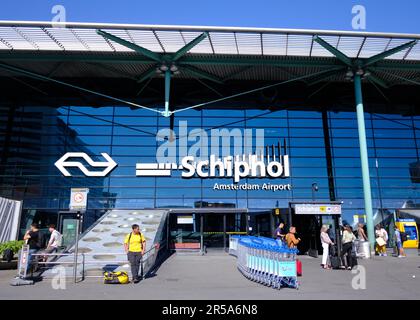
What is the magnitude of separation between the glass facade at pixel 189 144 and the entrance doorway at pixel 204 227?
1.33 meters

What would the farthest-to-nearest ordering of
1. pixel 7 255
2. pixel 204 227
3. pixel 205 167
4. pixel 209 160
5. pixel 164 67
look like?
pixel 209 160 → pixel 205 167 → pixel 204 227 → pixel 164 67 → pixel 7 255

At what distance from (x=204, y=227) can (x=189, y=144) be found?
6.00 meters

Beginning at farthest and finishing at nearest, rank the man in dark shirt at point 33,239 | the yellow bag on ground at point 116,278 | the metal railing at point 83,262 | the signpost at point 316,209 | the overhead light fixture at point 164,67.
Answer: the overhead light fixture at point 164,67 < the signpost at point 316,209 < the man in dark shirt at point 33,239 < the metal railing at point 83,262 < the yellow bag on ground at point 116,278

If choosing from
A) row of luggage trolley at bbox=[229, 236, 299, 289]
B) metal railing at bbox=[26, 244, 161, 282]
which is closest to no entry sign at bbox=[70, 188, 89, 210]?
metal railing at bbox=[26, 244, 161, 282]

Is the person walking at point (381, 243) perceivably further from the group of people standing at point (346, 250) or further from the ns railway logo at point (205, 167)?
the ns railway logo at point (205, 167)

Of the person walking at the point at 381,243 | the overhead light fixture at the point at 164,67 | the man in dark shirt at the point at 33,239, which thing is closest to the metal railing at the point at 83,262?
the man in dark shirt at the point at 33,239

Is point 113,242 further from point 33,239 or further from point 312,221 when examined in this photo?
point 312,221

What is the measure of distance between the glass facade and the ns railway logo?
41cm

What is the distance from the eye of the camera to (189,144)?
76.4 ft

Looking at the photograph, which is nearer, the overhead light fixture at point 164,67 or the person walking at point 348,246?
the person walking at point 348,246

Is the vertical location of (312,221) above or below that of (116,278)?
above

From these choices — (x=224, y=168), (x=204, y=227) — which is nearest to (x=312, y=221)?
(x=204, y=227)

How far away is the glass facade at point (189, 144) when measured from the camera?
2219 cm
